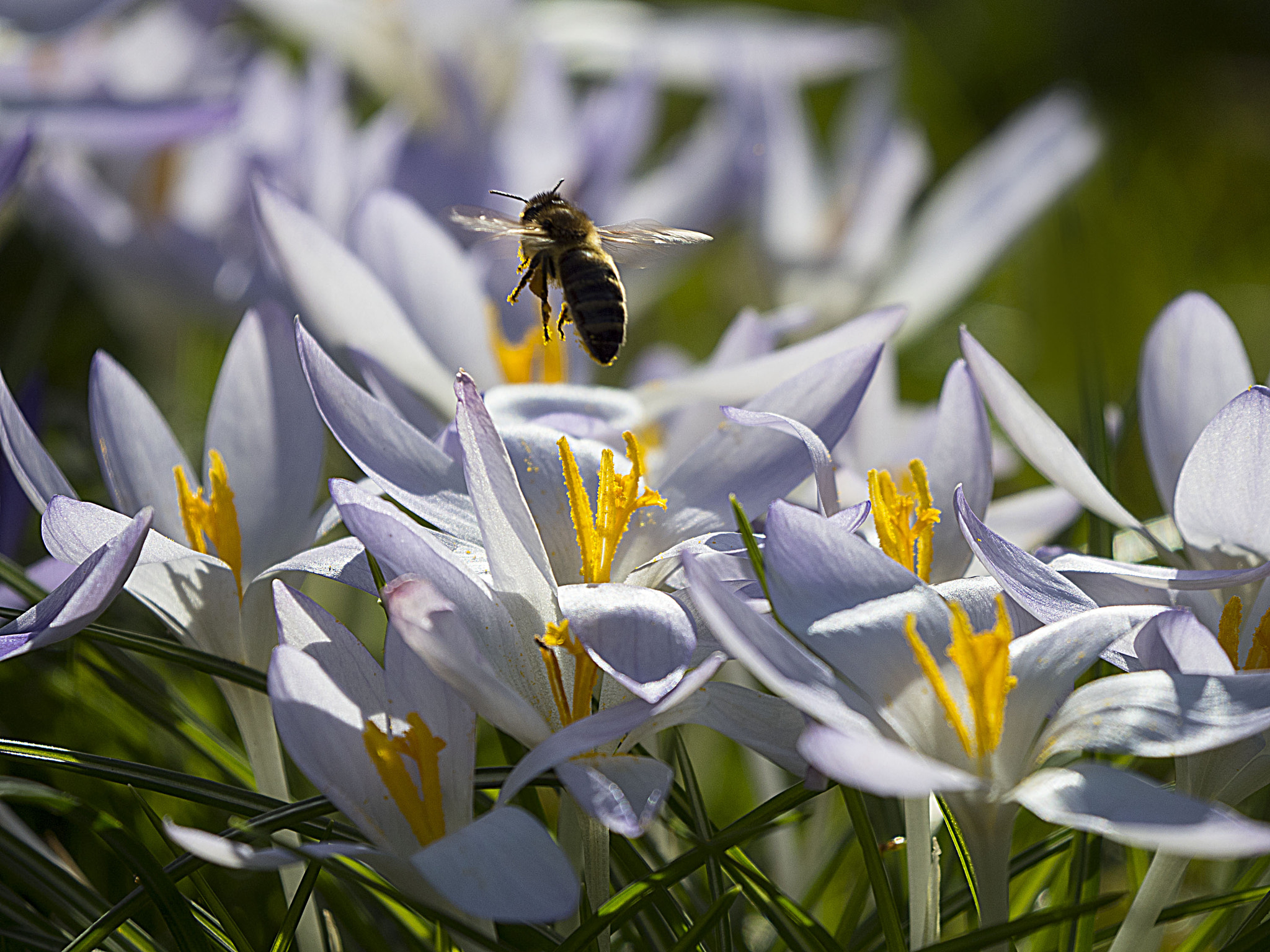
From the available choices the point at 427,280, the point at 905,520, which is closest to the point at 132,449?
the point at 427,280

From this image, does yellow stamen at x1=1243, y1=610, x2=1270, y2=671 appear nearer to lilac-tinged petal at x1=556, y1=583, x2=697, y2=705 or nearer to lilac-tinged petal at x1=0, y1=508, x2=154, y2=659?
lilac-tinged petal at x1=556, y1=583, x2=697, y2=705

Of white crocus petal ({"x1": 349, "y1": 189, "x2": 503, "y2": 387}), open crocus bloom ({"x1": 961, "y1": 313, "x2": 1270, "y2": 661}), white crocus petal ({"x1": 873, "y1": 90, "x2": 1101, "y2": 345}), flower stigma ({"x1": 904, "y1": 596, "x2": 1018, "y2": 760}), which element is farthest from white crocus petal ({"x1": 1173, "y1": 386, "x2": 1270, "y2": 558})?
white crocus petal ({"x1": 873, "y1": 90, "x2": 1101, "y2": 345})

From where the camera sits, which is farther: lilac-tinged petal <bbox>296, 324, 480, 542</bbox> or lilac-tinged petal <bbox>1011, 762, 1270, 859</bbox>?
lilac-tinged petal <bbox>296, 324, 480, 542</bbox>

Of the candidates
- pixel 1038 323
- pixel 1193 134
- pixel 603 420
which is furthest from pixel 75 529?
pixel 1193 134

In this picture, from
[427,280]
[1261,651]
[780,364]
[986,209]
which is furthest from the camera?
[986,209]

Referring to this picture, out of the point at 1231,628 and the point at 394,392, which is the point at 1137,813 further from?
the point at 394,392

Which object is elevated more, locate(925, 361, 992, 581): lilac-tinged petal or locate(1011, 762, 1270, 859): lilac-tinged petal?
locate(925, 361, 992, 581): lilac-tinged petal
